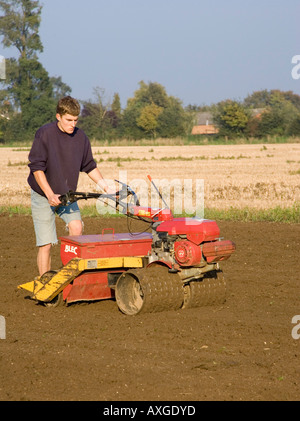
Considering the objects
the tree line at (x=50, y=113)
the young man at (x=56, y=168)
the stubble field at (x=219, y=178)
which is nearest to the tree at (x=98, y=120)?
the tree line at (x=50, y=113)

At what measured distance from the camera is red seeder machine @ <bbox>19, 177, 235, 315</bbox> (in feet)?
19.0

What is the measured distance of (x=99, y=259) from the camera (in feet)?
19.9

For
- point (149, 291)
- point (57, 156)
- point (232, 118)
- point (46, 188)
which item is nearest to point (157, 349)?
point (149, 291)

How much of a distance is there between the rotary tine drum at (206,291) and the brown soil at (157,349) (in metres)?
0.09

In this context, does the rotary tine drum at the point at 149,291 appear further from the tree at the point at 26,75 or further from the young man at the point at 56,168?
the tree at the point at 26,75

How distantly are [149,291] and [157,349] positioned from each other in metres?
0.90

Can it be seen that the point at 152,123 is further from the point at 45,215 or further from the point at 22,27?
the point at 45,215

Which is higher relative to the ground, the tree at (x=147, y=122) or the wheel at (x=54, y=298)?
the tree at (x=147, y=122)

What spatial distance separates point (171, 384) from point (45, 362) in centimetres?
102

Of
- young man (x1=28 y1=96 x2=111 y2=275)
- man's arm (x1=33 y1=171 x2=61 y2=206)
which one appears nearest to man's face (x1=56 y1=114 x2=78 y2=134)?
young man (x1=28 y1=96 x2=111 y2=275)

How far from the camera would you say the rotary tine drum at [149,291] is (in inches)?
229
